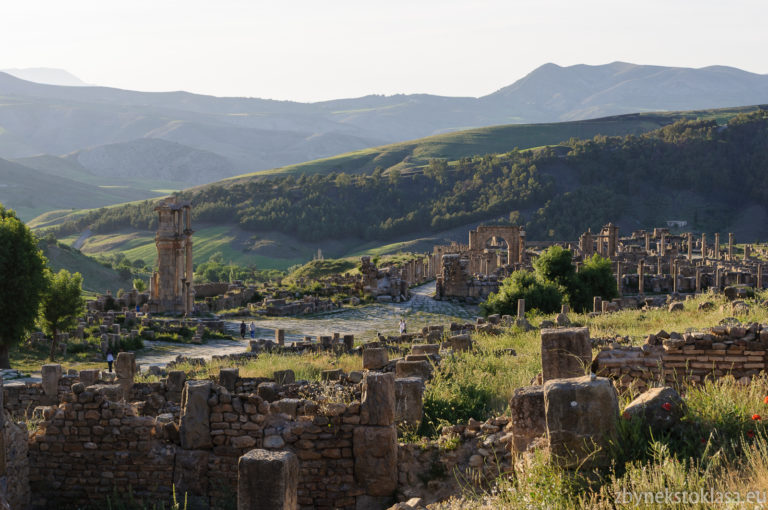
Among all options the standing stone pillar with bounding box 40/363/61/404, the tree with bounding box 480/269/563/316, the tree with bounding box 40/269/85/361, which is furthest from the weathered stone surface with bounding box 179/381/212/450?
the tree with bounding box 480/269/563/316

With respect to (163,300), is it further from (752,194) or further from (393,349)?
(752,194)

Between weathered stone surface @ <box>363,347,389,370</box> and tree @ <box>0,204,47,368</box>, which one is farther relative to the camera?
tree @ <box>0,204,47,368</box>

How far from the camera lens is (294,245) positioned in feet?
370

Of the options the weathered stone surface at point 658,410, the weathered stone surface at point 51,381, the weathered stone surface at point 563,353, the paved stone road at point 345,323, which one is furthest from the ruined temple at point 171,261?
the weathered stone surface at point 658,410

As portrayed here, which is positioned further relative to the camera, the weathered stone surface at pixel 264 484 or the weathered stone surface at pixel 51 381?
the weathered stone surface at pixel 51 381

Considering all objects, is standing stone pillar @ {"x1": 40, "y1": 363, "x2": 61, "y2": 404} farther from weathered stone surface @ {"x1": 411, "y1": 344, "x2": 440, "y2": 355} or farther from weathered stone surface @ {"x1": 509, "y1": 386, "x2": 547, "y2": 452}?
weathered stone surface @ {"x1": 509, "y1": 386, "x2": 547, "y2": 452}

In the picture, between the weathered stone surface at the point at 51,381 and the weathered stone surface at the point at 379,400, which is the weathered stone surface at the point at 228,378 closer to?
the weathered stone surface at the point at 51,381

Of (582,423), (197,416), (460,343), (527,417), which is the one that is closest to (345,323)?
(460,343)

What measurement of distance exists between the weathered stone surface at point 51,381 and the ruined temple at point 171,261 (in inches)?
822

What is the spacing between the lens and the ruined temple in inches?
1426

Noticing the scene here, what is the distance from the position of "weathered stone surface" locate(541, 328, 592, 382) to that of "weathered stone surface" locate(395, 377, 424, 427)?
1640 mm

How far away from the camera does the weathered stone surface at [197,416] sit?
953cm

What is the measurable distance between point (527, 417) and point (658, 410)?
1.20 meters

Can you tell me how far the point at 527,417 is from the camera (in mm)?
7605
